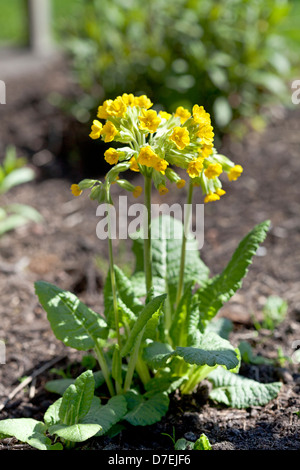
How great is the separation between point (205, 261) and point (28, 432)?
5.89 ft

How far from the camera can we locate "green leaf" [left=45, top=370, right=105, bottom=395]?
2.49 m

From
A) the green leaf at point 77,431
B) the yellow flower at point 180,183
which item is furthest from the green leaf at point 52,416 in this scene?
the yellow flower at point 180,183

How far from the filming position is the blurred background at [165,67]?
4.69 meters

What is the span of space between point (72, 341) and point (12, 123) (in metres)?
3.34

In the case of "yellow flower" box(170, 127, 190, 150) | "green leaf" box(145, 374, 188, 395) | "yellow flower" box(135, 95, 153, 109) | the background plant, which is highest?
"yellow flower" box(135, 95, 153, 109)

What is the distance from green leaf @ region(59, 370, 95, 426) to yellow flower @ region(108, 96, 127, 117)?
0.90 metres

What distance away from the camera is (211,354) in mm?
2096

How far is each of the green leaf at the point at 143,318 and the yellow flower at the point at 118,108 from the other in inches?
25.2

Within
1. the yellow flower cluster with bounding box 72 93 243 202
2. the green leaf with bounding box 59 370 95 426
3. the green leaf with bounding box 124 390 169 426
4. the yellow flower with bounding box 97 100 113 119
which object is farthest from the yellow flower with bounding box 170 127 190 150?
the green leaf with bounding box 124 390 169 426

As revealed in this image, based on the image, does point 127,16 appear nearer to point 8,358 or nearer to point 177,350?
point 8,358

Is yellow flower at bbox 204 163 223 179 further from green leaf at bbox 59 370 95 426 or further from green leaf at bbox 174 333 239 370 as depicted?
green leaf at bbox 59 370 95 426

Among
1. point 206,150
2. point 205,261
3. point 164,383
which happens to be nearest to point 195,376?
point 164,383

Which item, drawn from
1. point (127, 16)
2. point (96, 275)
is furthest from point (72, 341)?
point (127, 16)
